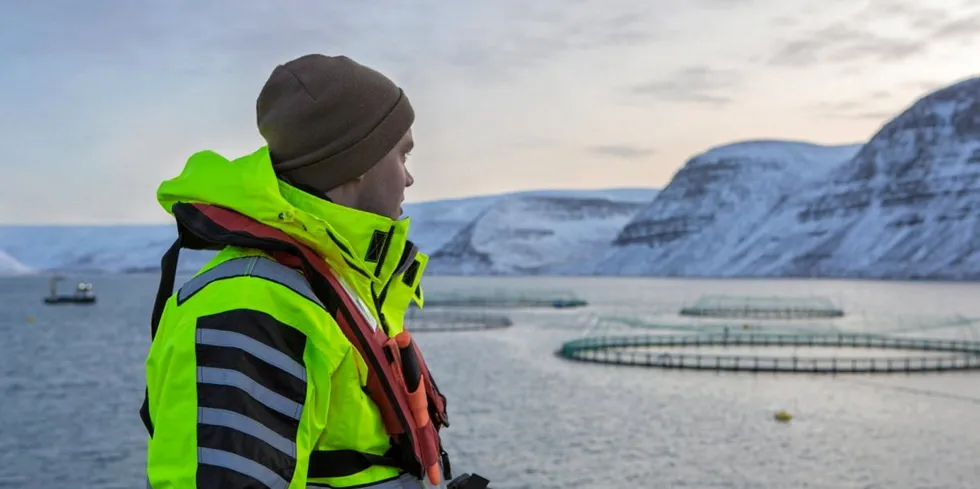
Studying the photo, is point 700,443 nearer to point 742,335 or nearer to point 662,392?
point 662,392

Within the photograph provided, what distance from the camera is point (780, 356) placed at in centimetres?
7938

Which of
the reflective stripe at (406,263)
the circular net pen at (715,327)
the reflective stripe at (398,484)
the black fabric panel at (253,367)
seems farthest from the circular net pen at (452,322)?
the black fabric panel at (253,367)

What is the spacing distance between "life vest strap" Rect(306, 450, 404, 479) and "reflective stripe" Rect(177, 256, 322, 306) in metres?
0.39

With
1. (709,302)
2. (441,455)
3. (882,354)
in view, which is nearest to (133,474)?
(441,455)

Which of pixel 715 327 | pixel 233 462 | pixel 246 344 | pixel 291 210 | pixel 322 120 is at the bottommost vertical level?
pixel 715 327

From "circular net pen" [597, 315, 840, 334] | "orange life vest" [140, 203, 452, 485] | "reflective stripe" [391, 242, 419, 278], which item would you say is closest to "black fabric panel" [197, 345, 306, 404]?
"orange life vest" [140, 203, 452, 485]

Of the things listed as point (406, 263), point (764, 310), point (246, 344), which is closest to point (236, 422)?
point (246, 344)

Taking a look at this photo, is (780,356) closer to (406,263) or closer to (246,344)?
(406,263)

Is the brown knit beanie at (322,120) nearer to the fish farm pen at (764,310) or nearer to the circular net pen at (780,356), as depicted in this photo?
the circular net pen at (780,356)

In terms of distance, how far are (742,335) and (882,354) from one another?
1001cm

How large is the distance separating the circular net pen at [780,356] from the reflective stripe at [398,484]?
67.2m

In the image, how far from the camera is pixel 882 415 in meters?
51.4

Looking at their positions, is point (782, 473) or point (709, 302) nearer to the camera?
point (782, 473)

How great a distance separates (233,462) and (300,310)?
0.36 m
